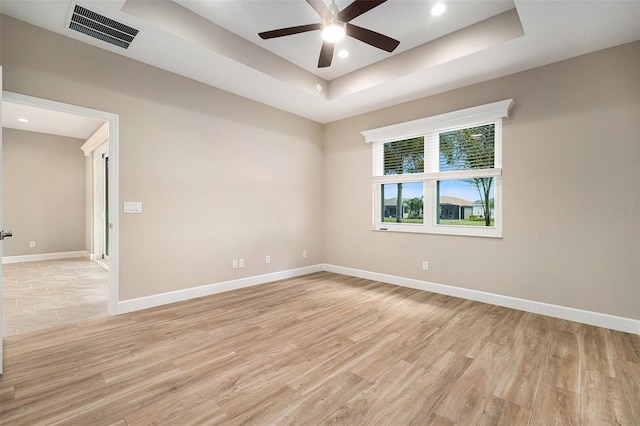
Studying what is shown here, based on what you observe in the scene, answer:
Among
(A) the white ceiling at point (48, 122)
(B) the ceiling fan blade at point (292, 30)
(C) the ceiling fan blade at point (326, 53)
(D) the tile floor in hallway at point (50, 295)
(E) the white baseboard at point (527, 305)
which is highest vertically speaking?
(A) the white ceiling at point (48, 122)

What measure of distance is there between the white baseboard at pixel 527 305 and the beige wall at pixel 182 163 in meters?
1.97

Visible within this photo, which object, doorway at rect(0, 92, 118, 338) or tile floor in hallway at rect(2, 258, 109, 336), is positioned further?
tile floor in hallway at rect(2, 258, 109, 336)

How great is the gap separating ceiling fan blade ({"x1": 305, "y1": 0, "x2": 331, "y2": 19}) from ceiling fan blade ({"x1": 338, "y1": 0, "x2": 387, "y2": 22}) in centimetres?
12

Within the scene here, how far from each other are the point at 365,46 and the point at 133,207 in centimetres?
353

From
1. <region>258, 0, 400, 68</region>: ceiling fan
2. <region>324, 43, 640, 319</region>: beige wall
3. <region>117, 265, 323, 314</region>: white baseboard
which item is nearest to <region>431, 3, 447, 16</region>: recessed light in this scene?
<region>258, 0, 400, 68</region>: ceiling fan

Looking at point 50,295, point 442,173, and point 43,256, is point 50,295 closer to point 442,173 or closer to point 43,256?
point 43,256

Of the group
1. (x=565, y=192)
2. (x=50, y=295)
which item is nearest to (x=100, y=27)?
(x=50, y=295)

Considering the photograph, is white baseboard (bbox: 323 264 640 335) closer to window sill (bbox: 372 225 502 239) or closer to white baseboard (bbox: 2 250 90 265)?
window sill (bbox: 372 225 502 239)

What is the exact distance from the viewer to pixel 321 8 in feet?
7.89

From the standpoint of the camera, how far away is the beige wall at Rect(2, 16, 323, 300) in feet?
9.83

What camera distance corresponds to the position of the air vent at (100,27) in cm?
264

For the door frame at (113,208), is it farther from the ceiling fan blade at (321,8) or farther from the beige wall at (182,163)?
the ceiling fan blade at (321,8)

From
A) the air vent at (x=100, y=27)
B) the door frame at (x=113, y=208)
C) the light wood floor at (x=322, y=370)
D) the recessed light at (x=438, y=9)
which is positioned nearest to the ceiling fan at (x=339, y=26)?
the recessed light at (x=438, y=9)

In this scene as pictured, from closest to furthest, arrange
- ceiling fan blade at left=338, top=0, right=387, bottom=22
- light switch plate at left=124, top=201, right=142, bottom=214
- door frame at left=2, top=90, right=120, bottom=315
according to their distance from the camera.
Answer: ceiling fan blade at left=338, top=0, right=387, bottom=22 → door frame at left=2, top=90, right=120, bottom=315 → light switch plate at left=124, top=201, right=142, bottom=214
